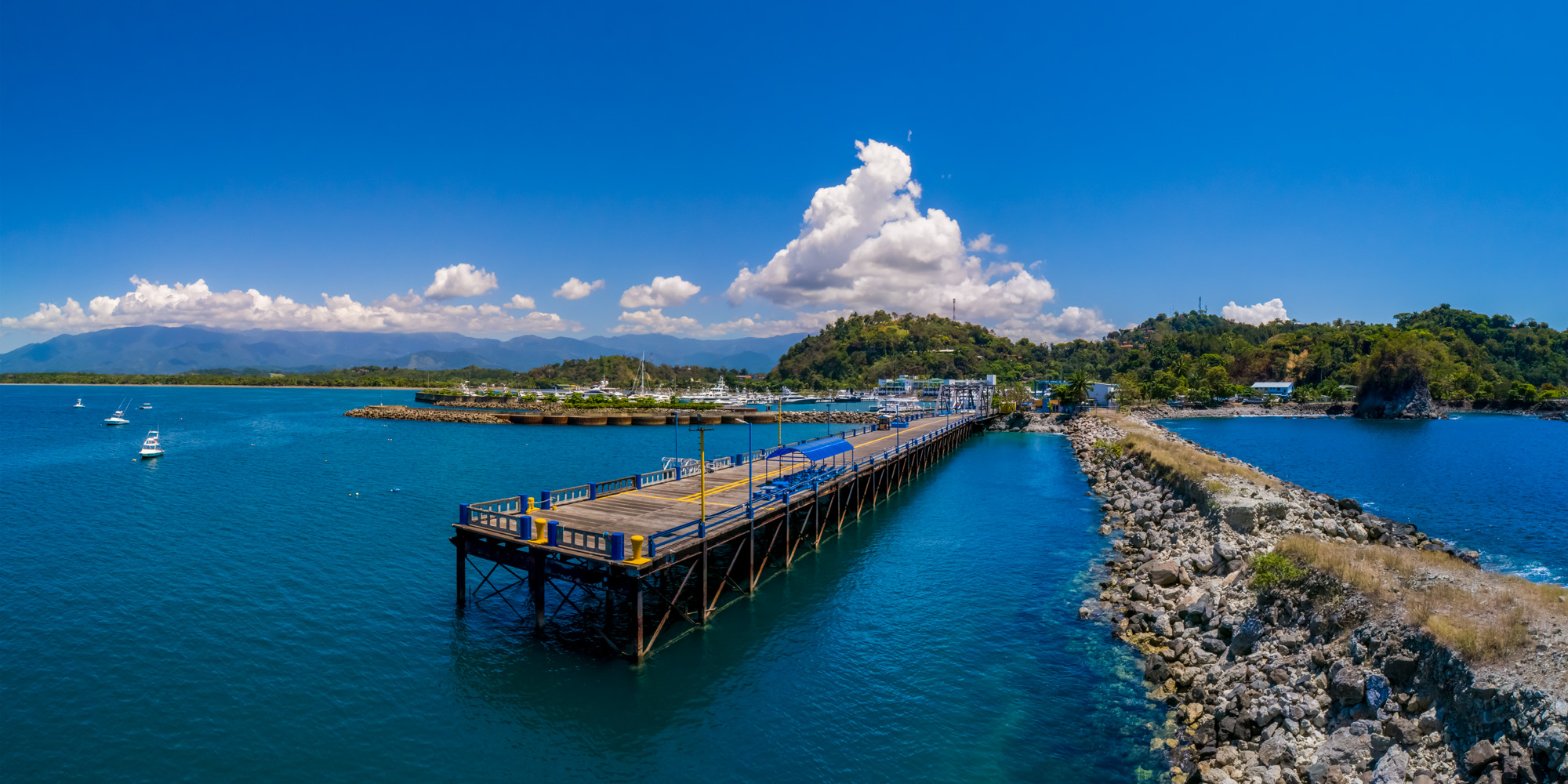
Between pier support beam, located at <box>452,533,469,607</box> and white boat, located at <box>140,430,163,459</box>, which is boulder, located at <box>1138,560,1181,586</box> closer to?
pier support beam, located at <box>452,533,469,607</box>

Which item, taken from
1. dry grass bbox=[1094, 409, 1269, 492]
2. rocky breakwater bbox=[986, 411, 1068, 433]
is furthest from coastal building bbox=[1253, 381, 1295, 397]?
dry grass bbox=[1094, 409, 1269, 492]

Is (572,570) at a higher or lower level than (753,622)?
higher

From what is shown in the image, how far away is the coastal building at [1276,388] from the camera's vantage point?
185125 millimetres

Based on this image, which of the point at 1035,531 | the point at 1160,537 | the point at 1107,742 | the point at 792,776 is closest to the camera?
Answer: the point at 792,776

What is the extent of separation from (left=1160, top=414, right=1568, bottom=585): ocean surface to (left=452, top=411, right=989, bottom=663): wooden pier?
33.9 meters

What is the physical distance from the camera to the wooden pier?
22.9 metres

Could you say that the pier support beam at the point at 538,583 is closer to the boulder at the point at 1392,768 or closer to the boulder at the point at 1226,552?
the boulder at the point at 1392,768

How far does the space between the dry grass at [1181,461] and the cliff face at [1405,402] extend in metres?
122

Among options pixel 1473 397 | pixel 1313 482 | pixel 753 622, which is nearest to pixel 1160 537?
Answer: pixel 753 622

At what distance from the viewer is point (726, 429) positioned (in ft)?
389

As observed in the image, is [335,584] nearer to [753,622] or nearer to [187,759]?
[187,759]

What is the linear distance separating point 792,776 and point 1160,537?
2595 cm

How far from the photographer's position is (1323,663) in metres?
17.5

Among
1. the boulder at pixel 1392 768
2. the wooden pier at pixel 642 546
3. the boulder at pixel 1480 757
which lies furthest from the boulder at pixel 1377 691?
the wooden pier at pixel 642 546
